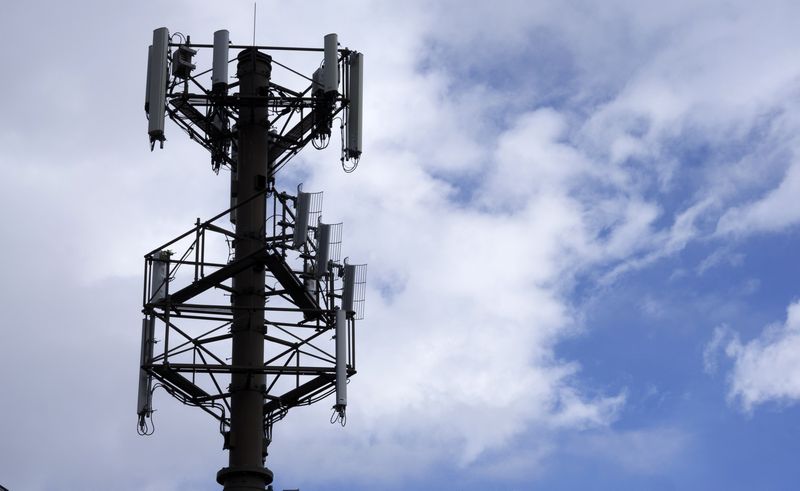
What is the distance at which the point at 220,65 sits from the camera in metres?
51.1

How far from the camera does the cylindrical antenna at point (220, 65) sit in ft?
168

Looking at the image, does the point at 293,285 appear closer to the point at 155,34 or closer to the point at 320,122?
the point at 320,122

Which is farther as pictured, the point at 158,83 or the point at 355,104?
the point at 355,104

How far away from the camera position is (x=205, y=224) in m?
50.3

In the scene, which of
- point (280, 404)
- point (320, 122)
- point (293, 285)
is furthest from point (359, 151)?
point (280, 404)

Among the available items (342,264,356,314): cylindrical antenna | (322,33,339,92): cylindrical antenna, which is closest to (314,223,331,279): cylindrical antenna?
(342,264,356,314): cylindrical antenna

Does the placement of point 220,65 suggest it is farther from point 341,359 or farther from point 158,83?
point 341,359

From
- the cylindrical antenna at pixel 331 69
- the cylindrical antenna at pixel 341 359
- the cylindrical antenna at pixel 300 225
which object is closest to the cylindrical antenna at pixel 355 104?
the cylindrical antenna at pixel 331 69

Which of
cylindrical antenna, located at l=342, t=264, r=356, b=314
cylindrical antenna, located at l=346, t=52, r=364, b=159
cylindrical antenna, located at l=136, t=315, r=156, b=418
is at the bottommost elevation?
cylindrical antenna, located at l=136, t=315, r=156, b=418

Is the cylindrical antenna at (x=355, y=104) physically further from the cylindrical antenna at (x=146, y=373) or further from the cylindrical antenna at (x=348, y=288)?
the cylindrical antenna at (x=146, y=373)

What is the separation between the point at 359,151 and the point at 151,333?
915 cm

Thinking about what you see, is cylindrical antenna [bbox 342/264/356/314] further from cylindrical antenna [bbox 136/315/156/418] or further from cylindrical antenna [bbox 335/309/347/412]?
cylindrical antenna [bbox 136/315/156/418]

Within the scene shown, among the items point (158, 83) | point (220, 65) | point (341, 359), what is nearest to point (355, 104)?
point (220, 65)

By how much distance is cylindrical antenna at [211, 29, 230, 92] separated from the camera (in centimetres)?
5106
